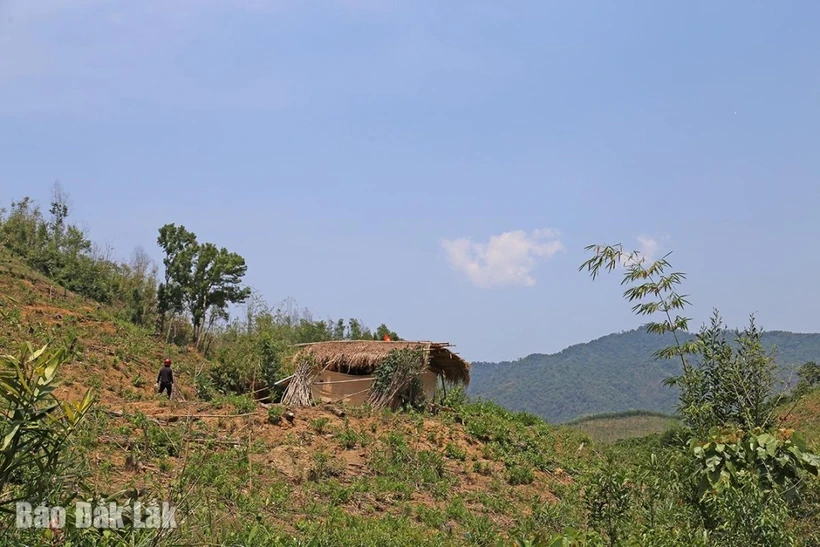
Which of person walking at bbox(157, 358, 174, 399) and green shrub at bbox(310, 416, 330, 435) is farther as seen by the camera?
person walking at bbox(157, 358, 174, 399)

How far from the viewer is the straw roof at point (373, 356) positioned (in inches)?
625

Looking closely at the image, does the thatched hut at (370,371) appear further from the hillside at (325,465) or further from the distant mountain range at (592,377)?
the distant mountain range at (592,377)

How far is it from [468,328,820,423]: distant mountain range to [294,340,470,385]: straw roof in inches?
2421

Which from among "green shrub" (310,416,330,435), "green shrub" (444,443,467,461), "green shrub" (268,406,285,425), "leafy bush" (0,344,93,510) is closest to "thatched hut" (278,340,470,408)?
"green shrub" (444,443,467,461)

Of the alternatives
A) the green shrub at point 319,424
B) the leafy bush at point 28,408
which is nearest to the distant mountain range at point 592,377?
the green shrub at point 319,424

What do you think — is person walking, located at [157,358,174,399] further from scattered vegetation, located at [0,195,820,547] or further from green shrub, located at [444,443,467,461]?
green shrub, located at [444,443,467,461]

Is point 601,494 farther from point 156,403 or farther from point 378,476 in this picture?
point 156,403

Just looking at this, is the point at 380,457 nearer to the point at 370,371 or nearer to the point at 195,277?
the point at 370,371

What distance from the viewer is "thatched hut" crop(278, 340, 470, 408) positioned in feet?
49.3

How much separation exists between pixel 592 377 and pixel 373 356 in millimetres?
97411

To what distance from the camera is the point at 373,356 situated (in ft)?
52.1

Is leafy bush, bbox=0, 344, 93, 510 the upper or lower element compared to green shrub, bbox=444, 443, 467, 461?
upper

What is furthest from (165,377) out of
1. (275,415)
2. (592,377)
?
(592,377)

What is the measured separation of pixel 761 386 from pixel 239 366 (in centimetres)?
1274
